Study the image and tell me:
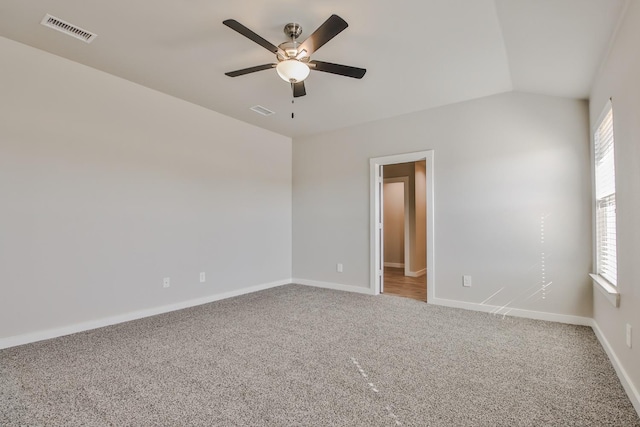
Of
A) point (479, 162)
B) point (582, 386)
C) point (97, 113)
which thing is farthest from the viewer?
point (479, 162)

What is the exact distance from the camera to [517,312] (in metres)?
3.61

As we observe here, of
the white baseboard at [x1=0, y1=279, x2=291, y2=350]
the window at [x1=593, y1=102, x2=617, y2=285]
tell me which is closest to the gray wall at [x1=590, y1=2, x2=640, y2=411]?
the window at [x1=593, y1=102, x2=617, y2=285]

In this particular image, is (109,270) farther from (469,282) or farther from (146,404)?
(469,282)

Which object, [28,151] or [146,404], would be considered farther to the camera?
[28,151]

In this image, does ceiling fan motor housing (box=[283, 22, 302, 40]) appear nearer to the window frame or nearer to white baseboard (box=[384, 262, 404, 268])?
the window frame

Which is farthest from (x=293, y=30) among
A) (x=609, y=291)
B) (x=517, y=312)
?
(x=517, y=312)

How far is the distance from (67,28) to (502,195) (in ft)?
14.9

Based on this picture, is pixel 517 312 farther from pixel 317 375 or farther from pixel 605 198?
pixel 317 375

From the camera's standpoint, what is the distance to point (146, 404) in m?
1.85

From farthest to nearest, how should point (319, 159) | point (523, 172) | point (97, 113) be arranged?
point (319, 159) < point (523, 172) < point (97, 113)

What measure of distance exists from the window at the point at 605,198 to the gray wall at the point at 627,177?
0.29 m

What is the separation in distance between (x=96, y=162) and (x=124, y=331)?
1.74 metres

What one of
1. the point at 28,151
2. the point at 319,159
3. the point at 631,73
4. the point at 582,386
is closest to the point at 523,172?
the point at 631,73

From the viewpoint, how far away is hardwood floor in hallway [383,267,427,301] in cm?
471
